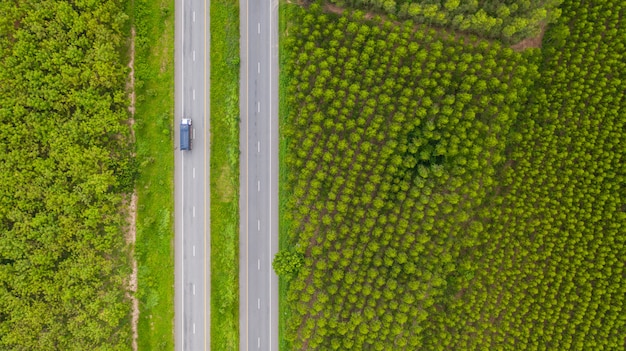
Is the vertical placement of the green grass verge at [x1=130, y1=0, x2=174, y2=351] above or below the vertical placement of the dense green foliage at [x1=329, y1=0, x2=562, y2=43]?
below

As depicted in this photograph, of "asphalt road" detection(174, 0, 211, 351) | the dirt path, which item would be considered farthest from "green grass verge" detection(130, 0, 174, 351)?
"asphalt road" detection(174, 0, 211, 351)

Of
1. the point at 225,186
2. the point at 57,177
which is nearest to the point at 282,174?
the point at 225,186

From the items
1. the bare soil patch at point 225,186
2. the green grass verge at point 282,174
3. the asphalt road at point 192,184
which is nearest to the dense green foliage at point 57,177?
the asphalt road at point 192,184

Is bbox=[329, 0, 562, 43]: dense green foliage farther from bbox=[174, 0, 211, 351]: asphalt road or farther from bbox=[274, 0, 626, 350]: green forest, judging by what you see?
bbox=[174, 0, 211, 351]: asphalt road

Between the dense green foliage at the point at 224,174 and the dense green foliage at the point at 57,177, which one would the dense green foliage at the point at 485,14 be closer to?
the dense green foliage at the point at 224,174

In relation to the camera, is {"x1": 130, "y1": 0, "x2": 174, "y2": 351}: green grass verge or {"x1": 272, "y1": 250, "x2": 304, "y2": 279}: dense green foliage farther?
{"x1": 130, "y1": 0, "x2": 174, "y2": 351}: green grass verge

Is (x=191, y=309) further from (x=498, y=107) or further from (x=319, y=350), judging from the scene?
(x=498, y=107)
